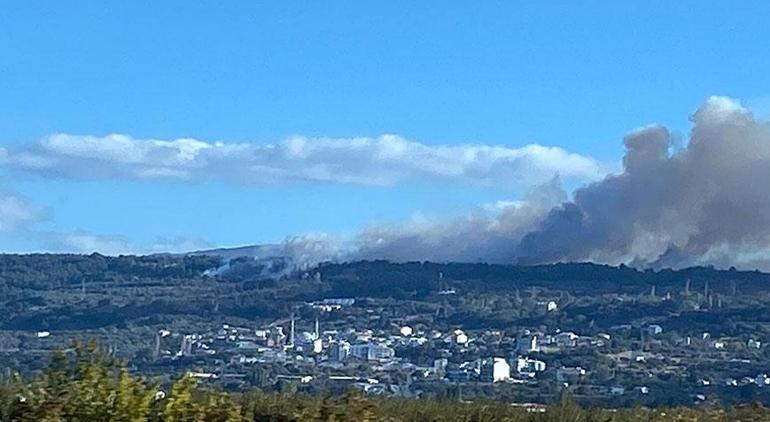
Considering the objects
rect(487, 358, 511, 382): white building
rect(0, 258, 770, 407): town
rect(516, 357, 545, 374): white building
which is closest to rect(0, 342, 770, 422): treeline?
rect(0, 258, 770, 407): town

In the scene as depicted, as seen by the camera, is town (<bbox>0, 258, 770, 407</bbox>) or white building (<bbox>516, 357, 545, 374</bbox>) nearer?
town (<bbox>0, 258, 770, 407</bbox>)

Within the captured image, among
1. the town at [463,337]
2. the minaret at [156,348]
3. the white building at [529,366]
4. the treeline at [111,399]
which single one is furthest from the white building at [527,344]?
the treeline at [111,399]

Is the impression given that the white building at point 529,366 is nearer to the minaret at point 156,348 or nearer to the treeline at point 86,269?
the minaret at point 156,348

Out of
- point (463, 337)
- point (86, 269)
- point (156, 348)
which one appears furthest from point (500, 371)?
point (86, 269)

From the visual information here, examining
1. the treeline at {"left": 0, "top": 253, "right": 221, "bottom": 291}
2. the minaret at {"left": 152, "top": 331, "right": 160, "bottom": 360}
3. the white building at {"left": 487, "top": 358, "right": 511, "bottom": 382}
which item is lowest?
the white building at {"left": 487, "top": 358, "right": 511, "bottom": 382}

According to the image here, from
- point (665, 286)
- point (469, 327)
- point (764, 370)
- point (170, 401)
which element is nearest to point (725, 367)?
point (764, 370)

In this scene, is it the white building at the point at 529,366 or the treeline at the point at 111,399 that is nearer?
the treeline at the point at 111,399

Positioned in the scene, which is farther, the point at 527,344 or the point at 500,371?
the point at 527,344

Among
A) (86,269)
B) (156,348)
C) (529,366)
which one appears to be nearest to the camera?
(529,366)

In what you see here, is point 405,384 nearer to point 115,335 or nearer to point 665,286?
point 115,335

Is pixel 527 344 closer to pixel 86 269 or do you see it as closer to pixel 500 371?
pixel 500 371

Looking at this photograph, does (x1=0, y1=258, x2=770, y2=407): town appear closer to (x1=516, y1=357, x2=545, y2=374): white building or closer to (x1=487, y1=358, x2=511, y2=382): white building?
(x1=487, y1=358, x2=511, y2=382): white building

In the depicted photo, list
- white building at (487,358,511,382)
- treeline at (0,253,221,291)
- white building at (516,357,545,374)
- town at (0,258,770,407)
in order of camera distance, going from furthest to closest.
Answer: treeline at (0,253,221,291) < white building at (516,357,545,374) < white building at (487,358,511,382) < town at (0,258,770,407)
